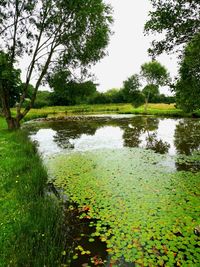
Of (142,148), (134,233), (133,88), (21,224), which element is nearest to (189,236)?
(134,233)

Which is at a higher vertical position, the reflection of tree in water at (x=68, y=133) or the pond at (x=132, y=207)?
the reflection of tree in water at (x=68, y=133)

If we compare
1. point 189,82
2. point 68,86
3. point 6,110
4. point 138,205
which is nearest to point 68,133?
point 68,86

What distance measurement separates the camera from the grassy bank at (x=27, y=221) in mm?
4148

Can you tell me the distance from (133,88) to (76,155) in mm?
52904

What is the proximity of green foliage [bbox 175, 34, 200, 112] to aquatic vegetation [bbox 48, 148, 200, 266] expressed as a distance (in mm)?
3380

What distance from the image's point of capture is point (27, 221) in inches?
207

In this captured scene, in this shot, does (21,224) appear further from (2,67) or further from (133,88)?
(133,88)

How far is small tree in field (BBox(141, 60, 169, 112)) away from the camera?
60103 millimetres

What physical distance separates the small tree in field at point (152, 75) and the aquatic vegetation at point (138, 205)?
5082 cm

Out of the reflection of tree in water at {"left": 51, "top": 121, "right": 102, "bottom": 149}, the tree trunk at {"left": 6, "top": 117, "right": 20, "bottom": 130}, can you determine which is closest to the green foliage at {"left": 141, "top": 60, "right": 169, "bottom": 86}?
the reflection of tree in water at {"left": 51, "top": 121, "right": 102, "bottom": 149}

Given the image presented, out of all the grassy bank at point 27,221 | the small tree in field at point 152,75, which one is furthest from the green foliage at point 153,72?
the grassy bank at point 27,221

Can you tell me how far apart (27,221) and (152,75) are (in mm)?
60608

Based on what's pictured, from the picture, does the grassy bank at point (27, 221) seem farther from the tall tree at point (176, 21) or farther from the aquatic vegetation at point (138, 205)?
the tall tree at point (176, 21)

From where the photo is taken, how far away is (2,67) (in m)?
16.2
